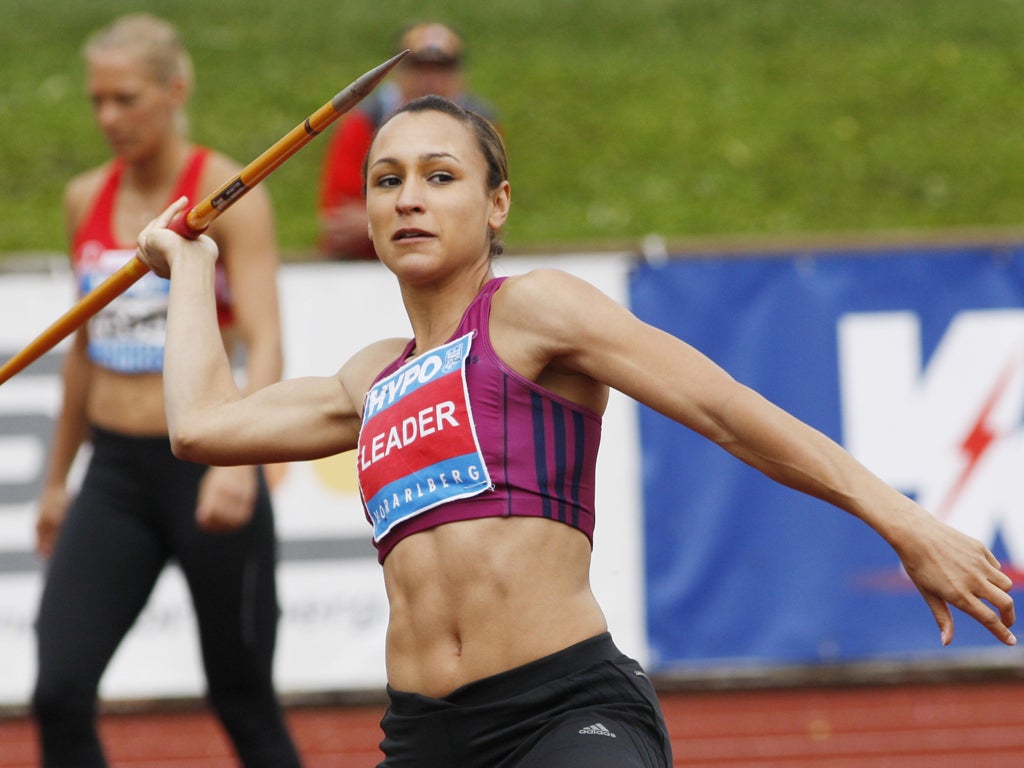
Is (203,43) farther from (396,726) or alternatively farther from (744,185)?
(396,726)

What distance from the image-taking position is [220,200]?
331cm

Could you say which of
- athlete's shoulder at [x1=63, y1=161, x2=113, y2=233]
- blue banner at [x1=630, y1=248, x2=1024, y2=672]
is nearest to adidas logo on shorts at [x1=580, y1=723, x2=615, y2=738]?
athlete's shoulder at [x1=63, y1=161, x2=113, y2=233]

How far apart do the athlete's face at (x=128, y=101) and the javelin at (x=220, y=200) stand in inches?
48.5

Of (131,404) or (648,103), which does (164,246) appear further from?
(648,103)

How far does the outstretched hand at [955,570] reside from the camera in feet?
8.57

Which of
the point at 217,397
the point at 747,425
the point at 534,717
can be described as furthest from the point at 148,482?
the point at 747,425

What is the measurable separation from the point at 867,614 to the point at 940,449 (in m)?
0.77

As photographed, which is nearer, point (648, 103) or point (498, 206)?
point (498, 206)

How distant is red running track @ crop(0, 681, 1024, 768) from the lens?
6500mm

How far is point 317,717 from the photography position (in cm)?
693

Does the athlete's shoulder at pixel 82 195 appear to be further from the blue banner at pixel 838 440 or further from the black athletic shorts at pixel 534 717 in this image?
the blue banner at pixel 838 440

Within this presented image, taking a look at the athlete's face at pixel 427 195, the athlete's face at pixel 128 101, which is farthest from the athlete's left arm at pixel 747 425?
the athlete's face at pixel 128 101

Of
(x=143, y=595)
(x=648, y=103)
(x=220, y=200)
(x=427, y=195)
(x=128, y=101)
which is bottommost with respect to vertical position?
(x=143, y=595)

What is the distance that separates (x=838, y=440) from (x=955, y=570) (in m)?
4.46
